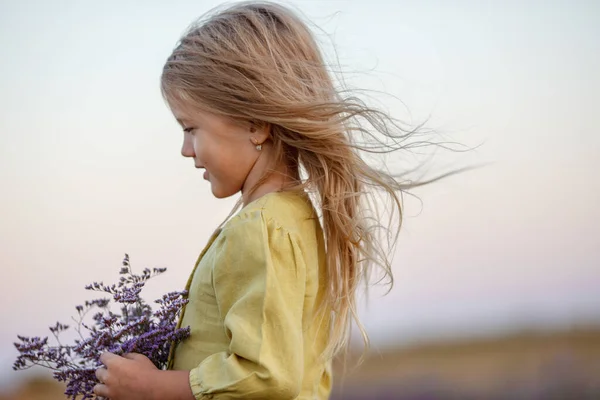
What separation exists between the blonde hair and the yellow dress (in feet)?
0.34

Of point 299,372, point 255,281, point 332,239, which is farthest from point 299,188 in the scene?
point 299,372

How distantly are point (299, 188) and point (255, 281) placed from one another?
1.80 feet

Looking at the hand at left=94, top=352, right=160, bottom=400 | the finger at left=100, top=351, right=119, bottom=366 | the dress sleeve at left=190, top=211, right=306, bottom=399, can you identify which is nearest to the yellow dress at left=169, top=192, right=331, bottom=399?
the dress sleeve at left=190, top=211, right=306, bottom=399

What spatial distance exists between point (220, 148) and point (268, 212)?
37 centimetres

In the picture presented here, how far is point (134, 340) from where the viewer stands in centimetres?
286

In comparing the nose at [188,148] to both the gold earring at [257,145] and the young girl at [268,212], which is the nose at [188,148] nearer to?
the young girl at [268,212]

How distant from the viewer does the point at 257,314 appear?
8.75 feet

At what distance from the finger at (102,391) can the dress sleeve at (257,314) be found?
0.32 m

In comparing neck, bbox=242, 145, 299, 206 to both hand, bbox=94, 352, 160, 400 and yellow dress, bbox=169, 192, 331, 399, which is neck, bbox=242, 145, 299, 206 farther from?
hand, bbox=94, 352, 160, 400

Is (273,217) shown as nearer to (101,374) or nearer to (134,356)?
(134,356)

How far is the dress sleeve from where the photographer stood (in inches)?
103

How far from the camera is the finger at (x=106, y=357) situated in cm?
278

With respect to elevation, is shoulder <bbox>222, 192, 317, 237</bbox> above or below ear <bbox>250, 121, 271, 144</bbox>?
below

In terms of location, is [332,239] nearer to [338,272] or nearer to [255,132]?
[338,272]
